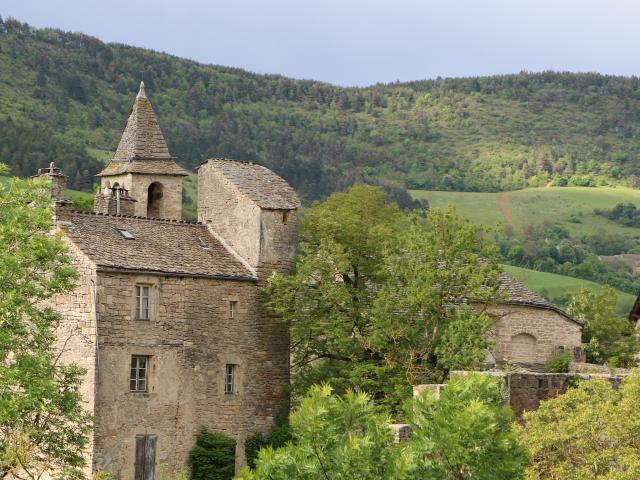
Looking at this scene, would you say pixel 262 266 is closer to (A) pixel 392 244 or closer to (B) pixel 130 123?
(A) pixel 392 244

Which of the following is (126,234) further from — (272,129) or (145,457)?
(272,129)

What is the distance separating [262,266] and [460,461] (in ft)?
90.7

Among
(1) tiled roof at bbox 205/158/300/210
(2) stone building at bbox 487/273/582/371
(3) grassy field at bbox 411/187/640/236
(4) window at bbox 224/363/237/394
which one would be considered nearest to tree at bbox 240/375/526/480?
(4) window at bbox 224/363/237/394

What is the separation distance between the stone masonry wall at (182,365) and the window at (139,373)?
211 millimetres

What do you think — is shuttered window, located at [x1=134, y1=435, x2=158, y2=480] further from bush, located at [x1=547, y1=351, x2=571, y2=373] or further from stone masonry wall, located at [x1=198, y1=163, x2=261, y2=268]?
bush, located at [x1=547, y1=351, x2=571, y2=373]

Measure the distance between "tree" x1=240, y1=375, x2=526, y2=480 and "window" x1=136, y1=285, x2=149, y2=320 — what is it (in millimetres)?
22312

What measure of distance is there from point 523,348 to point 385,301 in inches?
443

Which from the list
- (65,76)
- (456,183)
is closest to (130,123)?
(65,76)

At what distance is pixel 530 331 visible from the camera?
215 ft

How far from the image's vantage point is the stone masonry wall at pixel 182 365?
5350cm

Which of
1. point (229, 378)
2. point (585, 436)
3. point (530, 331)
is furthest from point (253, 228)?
point (585, 436)

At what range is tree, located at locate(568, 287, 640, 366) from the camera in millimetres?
72812

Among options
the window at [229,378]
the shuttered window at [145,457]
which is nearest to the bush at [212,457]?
the shuttered window at [145,457]

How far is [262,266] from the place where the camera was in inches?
2320
